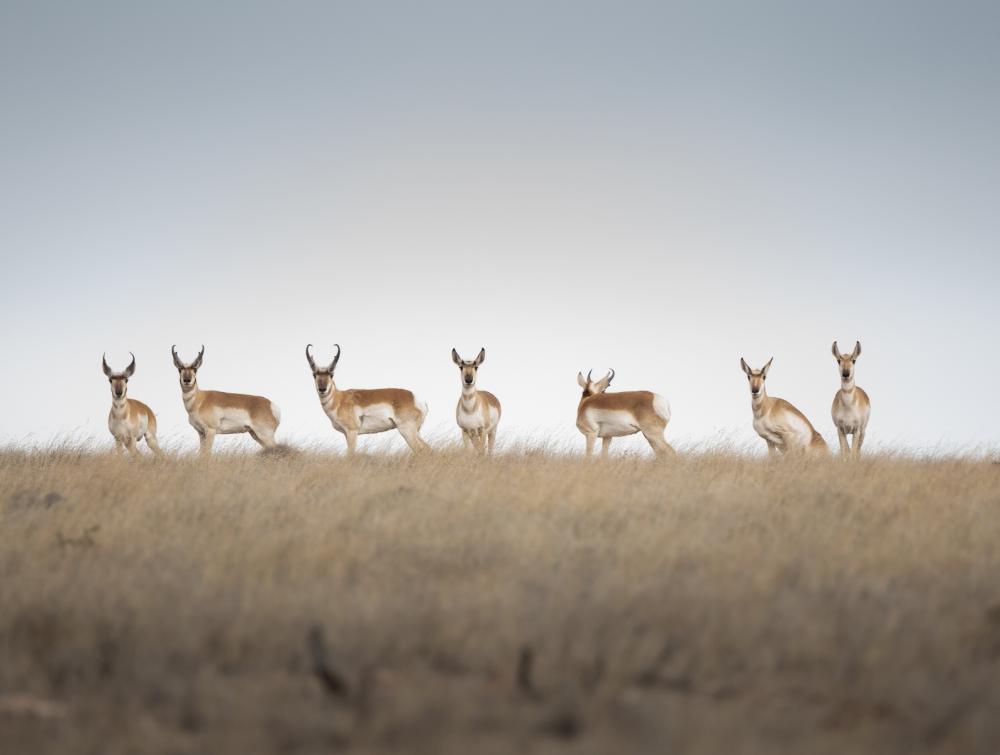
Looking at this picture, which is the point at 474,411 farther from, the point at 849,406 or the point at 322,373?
the point at 849,406

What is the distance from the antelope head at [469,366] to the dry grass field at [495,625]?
8.36 metres

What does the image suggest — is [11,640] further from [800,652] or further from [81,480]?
[81,480]

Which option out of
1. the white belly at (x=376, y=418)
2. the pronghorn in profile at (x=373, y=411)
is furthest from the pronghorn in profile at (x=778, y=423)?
the white belly at (x=376, y=418)

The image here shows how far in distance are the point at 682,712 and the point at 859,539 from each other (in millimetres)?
5162

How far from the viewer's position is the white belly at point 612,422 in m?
19.7

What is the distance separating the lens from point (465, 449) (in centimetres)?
1848

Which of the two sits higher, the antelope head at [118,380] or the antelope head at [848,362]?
the antelope head at [848,362]

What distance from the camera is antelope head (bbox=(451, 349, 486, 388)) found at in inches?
755

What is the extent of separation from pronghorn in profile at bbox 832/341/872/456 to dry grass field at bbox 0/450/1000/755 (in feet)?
29.3

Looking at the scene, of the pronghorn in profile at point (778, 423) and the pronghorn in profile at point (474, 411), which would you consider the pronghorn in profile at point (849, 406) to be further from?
the pronghorn in profile at point (474, 411)

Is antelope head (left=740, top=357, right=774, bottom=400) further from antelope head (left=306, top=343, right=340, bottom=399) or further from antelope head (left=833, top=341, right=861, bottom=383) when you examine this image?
antelope head (left=306, top=343, right=340, bottom=399)

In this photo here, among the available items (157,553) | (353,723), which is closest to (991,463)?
(157,553)

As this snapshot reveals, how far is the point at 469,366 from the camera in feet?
63.0

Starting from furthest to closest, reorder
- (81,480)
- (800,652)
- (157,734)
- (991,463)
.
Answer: (991,463) → (81,480) → (800,652) → (157,734)
